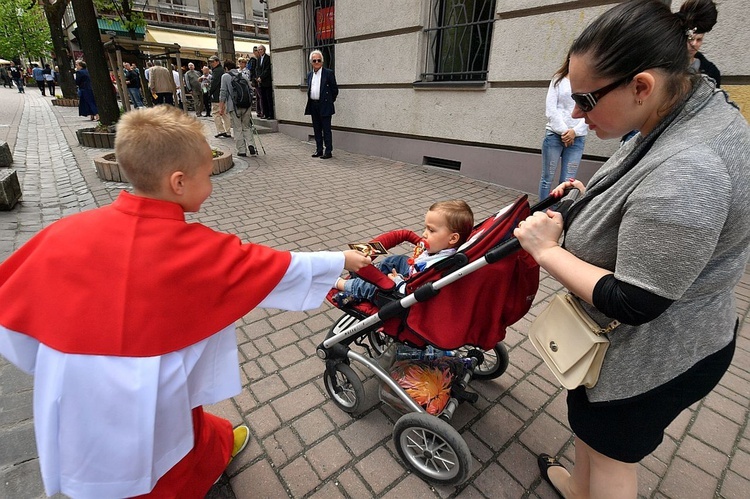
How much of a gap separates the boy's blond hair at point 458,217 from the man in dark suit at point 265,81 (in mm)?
11994

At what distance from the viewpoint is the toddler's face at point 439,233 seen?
6.72 feet

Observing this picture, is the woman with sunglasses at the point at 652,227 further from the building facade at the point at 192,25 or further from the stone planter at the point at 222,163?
the building facade at the point at 192,25

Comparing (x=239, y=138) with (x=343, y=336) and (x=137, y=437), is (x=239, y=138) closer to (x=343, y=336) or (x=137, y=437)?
(x=343, y=336)

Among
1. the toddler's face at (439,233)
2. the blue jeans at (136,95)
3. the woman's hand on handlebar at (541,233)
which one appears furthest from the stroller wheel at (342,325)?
the blue jeans at (136,95)

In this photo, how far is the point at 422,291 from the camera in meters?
1.72

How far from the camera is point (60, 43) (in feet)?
58.6

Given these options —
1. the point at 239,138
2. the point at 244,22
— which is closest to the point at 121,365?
the point at 239,138

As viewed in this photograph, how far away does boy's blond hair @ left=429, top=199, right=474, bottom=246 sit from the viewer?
2.04 metres

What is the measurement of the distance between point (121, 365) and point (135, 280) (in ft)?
0.85

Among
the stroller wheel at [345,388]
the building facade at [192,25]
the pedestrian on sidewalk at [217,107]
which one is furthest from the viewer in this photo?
the building facade at [192,25]

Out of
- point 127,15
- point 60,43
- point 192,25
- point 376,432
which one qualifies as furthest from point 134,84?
point 376,432

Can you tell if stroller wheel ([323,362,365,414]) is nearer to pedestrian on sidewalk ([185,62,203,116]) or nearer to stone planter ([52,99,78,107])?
pedestrian on sidewalk ([185,62,203,116])

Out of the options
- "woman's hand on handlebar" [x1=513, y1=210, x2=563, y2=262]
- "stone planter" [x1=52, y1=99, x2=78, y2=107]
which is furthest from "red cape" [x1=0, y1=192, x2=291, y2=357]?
"stone planter" [x1=52, y1=99, x2=78, y2=107]

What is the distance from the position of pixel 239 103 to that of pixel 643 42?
8.58 metres
